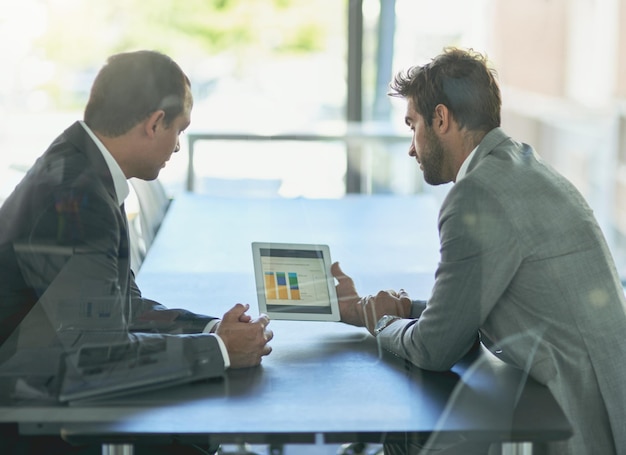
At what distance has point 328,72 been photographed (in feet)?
13.3

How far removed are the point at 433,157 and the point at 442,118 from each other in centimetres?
7

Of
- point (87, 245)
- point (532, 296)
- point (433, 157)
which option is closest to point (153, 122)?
point (87, 245)

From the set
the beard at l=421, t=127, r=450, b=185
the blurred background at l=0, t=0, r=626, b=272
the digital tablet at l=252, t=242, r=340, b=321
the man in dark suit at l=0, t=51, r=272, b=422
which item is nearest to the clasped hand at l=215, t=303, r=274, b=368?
the man in dark suit at l=0, t=51, r=272, b=422

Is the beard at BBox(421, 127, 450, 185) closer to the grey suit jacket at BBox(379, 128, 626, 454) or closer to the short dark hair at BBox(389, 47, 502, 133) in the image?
the short dark hair at BBox(389, 47, 502, 133)

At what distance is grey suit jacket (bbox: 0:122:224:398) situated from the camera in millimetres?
1441

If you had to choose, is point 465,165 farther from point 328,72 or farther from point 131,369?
point 328,72

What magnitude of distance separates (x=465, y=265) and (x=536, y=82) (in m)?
2.87

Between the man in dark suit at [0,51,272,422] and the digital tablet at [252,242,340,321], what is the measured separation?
0.14m

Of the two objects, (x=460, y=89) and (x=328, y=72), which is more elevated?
(x=328, y=72)

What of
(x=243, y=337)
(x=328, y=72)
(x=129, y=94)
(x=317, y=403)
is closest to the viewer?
(x=317, y=403)

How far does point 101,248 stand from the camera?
1.45 meters

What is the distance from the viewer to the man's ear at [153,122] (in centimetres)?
154

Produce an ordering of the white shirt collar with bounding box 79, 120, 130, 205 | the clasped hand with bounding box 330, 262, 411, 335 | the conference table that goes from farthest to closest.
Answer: the clasped hand with bounding box 330, 262, 411, 335 → the white shirt collar with bounding box 79, 120, 130, 205 → the conference table

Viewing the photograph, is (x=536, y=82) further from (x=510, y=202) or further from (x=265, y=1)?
(x=510, y=202)
